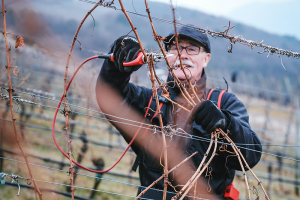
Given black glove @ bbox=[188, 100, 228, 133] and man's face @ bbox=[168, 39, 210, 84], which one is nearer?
black glove @ bbox=[188, 100, 228, 133]

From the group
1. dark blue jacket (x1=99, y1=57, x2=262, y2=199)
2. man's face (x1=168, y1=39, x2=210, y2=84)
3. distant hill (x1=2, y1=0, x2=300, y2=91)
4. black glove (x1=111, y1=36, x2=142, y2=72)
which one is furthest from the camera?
distant hill (x1=2, y1=0, x2=300, y2=91)

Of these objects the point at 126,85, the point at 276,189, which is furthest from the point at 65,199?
the point at 276,189

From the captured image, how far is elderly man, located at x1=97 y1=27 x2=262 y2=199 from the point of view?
66.9 inches

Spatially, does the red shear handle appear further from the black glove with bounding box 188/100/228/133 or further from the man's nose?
the man's nose

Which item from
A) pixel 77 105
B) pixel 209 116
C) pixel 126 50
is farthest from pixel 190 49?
pixel 77 105

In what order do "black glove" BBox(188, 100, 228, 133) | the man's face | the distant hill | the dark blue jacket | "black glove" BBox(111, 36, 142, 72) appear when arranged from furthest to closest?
the distant hill
the man's face
the dark blue jacket
"black glove" BBox(111, 36, 142, 72)
"black glove" BBox(188, 100, 228, 133)

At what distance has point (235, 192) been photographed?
208 cm

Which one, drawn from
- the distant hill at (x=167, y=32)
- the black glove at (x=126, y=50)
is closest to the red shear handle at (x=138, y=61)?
the black glove at (x=126, y=50)

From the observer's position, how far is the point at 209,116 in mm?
1607

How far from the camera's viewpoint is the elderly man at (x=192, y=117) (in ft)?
5.57

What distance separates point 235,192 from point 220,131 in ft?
2.39

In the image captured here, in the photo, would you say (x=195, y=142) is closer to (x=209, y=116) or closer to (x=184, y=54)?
(x=209, y=116)

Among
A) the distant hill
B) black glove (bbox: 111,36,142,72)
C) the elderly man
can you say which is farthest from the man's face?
the distant hill

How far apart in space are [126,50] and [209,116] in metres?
0.69
